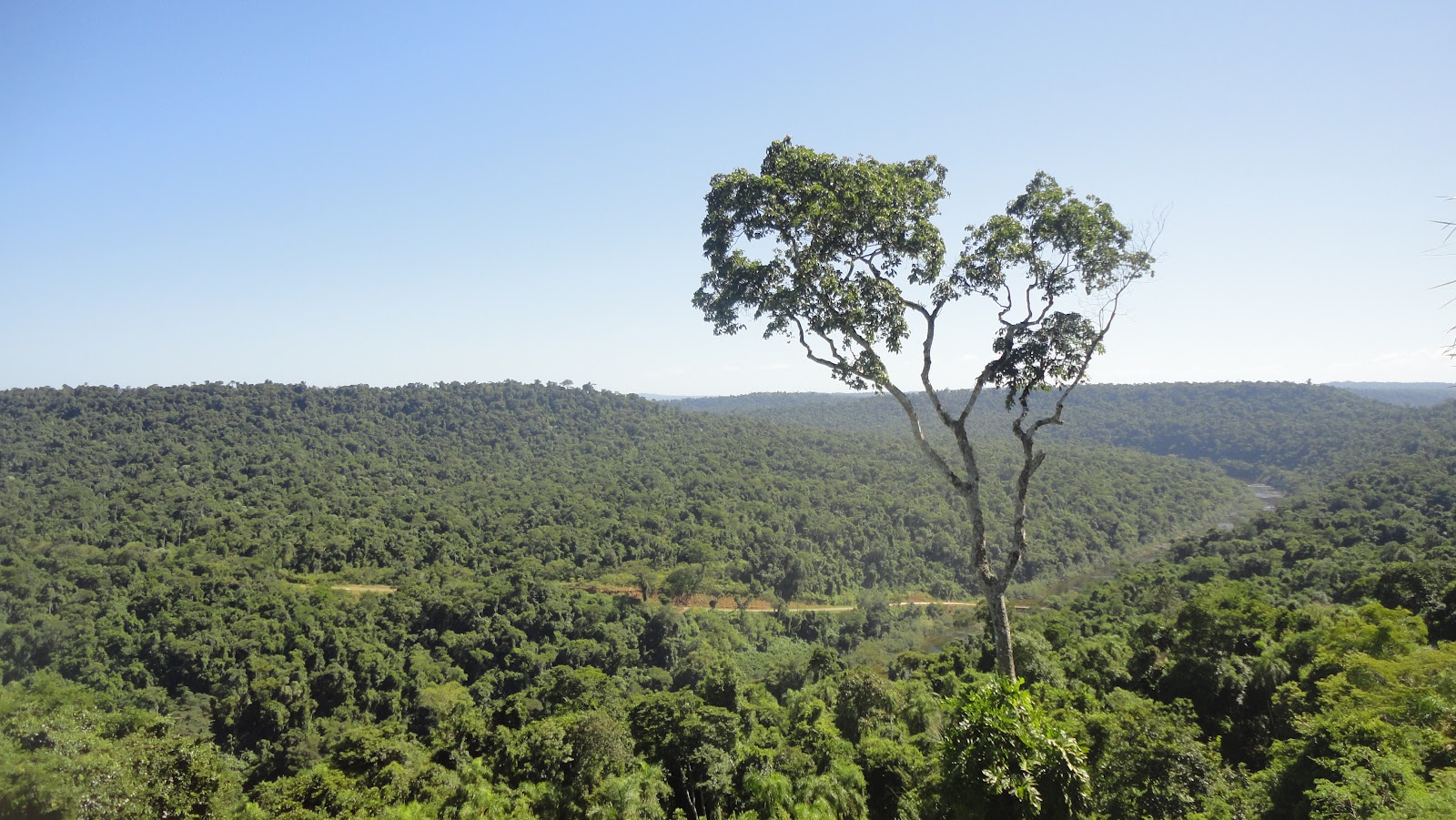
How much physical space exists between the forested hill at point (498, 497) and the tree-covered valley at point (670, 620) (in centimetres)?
53

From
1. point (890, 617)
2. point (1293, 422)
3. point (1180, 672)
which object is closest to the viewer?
point (1180, 672)

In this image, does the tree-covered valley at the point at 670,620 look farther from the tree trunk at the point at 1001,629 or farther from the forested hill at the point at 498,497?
the tree trunk at the point at 1001,629

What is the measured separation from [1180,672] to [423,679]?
41868 mm

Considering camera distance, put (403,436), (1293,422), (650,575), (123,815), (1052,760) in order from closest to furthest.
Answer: (1052,760), (123,815), (650,575), (403,436), (1293,422)

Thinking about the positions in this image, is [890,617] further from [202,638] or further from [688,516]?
[202,638]

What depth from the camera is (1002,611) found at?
7.51m

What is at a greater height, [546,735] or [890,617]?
[546,735]

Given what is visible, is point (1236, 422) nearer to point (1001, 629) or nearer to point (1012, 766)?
point (1001, 629)

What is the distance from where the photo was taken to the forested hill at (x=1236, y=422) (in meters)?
94.2

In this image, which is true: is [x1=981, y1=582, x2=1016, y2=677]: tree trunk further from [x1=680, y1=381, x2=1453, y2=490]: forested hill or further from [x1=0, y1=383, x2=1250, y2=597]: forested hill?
[x1=680, y1=381, x2=1453, y2=490]: forested hill

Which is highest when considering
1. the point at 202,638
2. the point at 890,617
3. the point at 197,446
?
the point at 197,446

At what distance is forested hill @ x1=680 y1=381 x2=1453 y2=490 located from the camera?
3708 inches

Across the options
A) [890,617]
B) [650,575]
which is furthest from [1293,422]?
[650,575]

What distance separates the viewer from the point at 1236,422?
408 ft
